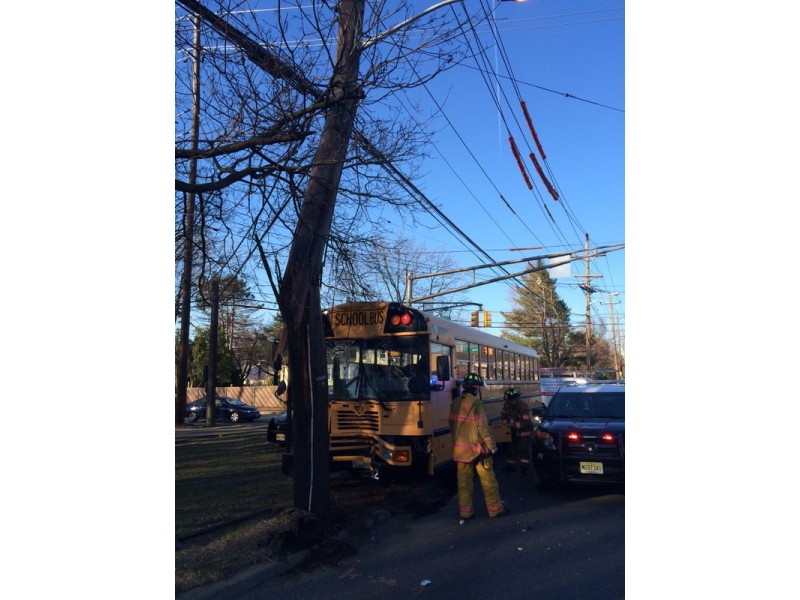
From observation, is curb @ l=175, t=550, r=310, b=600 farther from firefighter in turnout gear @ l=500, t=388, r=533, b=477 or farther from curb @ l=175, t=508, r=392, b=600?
firefighter in turnout gear @ l=500, t=388, r=533, b=477

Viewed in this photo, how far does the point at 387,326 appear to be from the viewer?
10492 millimetres

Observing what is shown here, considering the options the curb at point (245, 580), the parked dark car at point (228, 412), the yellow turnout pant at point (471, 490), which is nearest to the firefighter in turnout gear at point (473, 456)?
the yellow turnout pant at point (471, 490)

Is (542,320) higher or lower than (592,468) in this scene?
higher

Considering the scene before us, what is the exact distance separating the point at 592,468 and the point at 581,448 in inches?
12.2

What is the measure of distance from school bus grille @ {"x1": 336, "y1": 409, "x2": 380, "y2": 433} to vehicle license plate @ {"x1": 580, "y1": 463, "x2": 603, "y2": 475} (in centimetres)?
313

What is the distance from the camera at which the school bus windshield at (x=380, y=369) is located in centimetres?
1019

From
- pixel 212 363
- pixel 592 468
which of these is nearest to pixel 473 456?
pixel 592 468

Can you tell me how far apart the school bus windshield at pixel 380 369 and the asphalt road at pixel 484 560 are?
2.01 metres

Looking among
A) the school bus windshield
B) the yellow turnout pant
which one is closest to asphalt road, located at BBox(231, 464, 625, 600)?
the yellow turnout pant

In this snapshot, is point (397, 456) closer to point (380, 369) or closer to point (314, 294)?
point (380, 369)

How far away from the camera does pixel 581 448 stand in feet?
30.4

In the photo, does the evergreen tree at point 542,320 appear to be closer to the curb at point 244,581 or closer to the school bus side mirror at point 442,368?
the school bus side mirror at point 442,368

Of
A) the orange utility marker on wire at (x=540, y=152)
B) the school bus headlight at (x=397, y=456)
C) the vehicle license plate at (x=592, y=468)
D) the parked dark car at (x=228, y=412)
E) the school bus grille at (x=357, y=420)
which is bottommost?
the parked dark car at (x=228, y=412)

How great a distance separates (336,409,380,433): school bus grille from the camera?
1007 centimetres
